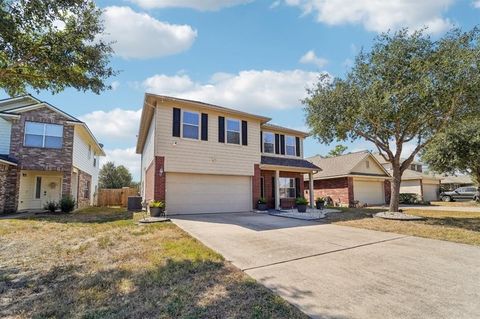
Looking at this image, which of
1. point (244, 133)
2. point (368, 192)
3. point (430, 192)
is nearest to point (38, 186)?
point (244, 133)

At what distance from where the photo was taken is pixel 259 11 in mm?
10703

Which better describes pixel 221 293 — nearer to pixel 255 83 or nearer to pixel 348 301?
pixel 348 301

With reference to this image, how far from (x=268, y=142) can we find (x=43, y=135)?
1391 centimetres

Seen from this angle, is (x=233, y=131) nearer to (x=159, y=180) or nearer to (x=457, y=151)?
(x=159, y=180)

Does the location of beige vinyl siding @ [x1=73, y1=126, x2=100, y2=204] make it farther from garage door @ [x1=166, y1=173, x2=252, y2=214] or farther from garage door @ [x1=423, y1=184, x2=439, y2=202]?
garage door @ [x1=423, y1=184, x2=439, y2=202]

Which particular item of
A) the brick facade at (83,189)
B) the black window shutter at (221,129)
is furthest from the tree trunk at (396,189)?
the brick facade at (83,189)

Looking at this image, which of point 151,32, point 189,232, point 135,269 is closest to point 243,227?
point 189,232

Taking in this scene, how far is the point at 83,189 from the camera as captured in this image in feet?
67.2

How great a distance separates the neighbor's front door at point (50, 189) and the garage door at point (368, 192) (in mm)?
23413

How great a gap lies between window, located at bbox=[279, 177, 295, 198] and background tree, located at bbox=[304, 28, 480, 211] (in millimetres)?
4885

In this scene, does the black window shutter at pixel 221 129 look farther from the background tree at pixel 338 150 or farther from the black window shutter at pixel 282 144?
the background tree at pixel 338 150

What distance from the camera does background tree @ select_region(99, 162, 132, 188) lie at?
122 feet

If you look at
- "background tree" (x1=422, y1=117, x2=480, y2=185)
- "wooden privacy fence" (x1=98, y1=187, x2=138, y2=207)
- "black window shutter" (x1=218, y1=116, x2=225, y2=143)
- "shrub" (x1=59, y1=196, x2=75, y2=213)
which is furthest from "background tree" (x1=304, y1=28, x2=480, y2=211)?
"wooden privacy fence" (x1=98, y1=187, x2=138, y2=207)

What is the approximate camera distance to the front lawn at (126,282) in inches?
132
